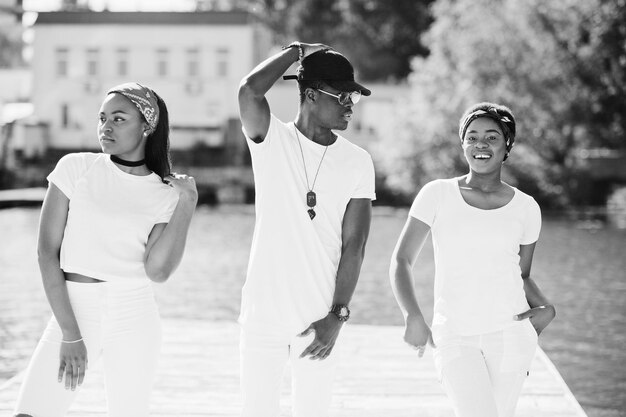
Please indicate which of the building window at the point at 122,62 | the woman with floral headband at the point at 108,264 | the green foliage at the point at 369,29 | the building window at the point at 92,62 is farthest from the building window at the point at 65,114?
the woman with floral headband at the point at 108,264

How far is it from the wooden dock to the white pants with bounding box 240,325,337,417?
1296 mm

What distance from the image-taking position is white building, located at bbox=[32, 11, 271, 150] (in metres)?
48.9

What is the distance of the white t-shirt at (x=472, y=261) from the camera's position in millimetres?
3697

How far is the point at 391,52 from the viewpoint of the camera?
5362 cm

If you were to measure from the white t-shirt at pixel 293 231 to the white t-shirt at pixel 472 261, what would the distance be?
1.30 ft

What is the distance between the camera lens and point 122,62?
4988 centimetres

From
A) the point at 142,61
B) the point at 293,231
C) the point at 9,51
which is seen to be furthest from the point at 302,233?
the point at 9,51

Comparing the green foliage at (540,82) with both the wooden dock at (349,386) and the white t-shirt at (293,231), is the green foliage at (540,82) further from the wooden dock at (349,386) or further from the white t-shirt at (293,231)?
the white t-shirt at (293,231)

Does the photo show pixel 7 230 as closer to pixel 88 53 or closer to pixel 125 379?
pixel 125 379

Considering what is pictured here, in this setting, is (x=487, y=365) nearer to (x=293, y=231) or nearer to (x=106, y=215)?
(x=293, y=231)

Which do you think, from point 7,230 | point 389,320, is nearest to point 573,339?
point 389,320

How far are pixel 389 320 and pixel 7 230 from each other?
14880 millimetres

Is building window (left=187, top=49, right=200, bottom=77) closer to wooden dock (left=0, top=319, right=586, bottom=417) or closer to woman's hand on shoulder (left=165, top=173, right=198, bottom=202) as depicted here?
wooden dock (left=0, top=319, right=586, bottom=417)

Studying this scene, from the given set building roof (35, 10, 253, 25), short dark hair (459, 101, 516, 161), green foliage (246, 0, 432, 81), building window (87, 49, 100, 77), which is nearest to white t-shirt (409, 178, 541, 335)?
short dark hair (459, 101, 516, 161)
